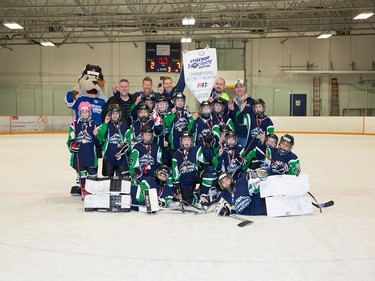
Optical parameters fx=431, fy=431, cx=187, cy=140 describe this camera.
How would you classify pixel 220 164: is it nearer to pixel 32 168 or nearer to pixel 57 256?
pixel 57 256

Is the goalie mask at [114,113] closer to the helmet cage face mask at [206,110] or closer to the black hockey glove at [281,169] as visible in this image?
the helmet cage face mask at [206,110]

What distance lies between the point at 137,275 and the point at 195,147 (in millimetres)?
2080

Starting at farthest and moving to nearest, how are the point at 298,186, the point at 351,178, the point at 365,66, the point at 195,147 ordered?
1. the point at 365,66
2. the point at 351,178
3. the point at 195,147
4. the point at 298,186

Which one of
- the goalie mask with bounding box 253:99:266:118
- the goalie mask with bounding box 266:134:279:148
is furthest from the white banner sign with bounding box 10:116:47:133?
the goalie mask with bounding box 266:134:279:148

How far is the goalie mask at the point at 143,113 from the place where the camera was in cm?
442

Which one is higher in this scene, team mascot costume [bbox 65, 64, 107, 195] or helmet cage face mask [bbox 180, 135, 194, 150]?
team mascot costume [bbox 65, 64, 107, 195]

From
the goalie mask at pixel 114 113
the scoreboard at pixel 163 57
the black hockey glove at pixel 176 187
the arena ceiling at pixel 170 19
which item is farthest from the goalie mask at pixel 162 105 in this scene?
the scoreboard at pixel 163 57

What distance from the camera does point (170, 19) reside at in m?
17.0

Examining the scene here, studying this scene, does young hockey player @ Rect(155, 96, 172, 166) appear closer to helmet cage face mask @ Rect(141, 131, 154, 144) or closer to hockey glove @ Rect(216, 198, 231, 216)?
helmet cage face mask @ Rect(141, 131, 154, 144)

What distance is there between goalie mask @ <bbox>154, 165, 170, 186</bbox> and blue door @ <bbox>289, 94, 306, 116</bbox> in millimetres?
14887

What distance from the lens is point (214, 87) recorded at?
5.24 metres

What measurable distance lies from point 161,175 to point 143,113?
0.70 m

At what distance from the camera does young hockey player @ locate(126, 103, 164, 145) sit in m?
4.43

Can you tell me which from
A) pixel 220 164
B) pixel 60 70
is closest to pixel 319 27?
pixel 60 70
